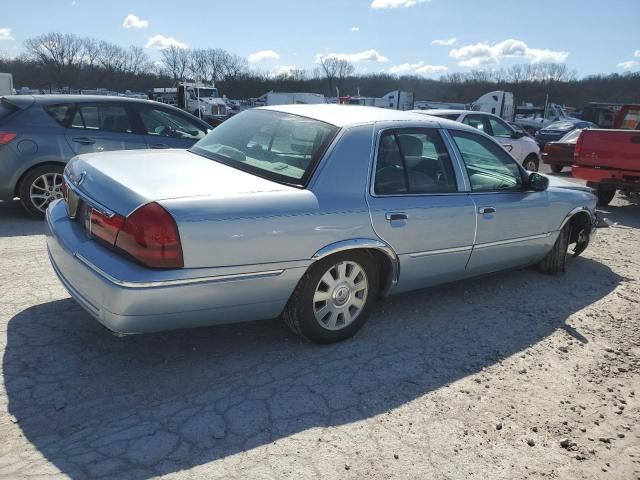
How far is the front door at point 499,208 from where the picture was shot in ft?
14.2

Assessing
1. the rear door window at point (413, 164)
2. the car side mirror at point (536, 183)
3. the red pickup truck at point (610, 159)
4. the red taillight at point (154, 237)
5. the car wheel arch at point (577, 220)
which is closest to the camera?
the red taillight at point (154, 237)

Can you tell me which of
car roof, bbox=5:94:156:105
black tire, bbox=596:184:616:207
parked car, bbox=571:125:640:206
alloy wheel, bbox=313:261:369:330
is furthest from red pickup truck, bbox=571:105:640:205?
car roof, bbox=5:94:156:105

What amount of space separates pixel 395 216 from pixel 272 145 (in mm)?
994

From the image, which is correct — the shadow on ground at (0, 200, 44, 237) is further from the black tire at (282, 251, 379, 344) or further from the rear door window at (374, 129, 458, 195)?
the rear door window at (374, 129, 458, 195)

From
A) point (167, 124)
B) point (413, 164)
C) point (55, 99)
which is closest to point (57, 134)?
point (55, 99)

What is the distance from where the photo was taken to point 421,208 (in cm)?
384

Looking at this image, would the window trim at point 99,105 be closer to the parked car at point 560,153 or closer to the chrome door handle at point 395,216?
the chrome door handle at point 395,216

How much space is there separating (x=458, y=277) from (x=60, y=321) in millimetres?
3057

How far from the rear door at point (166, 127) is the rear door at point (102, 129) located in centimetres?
15

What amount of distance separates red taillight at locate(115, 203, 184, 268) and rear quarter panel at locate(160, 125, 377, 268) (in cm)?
4

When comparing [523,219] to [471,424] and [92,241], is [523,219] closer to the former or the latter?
[471,424]

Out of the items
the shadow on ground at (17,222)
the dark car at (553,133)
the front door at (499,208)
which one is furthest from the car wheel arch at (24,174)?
the dark car at (553,133)

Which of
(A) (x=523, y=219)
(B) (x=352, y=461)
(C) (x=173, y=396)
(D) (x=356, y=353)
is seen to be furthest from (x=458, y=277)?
(C) (x=173, y=396)

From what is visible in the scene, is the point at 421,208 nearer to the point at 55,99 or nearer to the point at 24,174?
the point at 24,174
